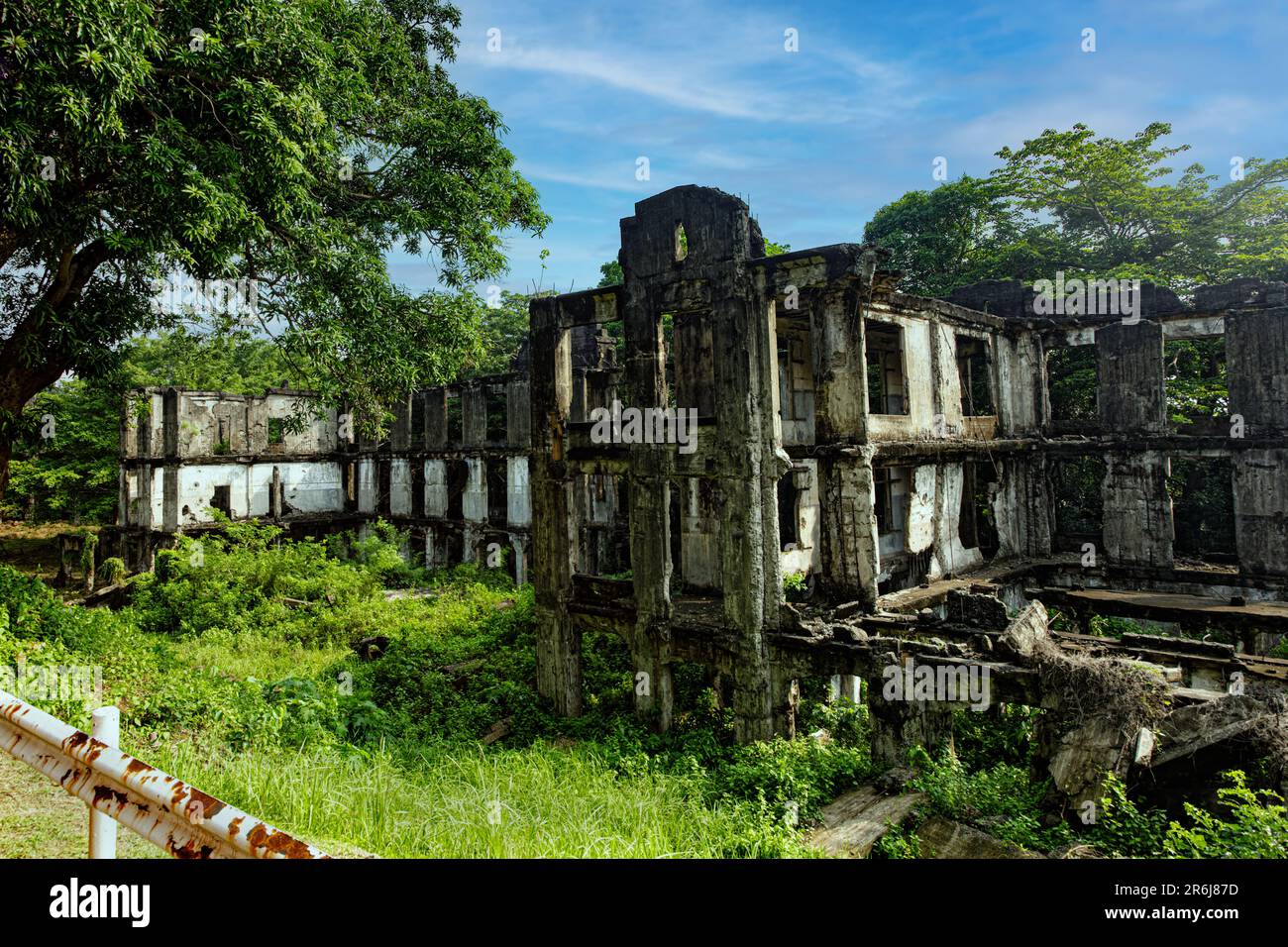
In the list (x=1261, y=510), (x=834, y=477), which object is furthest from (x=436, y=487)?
(x=1261, y=510)

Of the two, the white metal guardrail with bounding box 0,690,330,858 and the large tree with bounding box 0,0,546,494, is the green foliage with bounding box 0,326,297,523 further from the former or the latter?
the white metal guardrail with bounding box 0,690,330,858

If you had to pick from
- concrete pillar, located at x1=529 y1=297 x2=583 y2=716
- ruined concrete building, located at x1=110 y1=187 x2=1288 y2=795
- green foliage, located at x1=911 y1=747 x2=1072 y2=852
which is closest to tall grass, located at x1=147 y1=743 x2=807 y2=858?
green foliage, located at x1=911 y1=747 x2=1072 y2=852

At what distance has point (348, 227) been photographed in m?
13.4

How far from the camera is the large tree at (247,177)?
831 cm

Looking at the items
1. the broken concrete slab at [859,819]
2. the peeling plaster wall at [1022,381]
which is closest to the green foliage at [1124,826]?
the broken concrete slab at [859,819]

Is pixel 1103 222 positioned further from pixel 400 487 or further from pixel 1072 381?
pixel 400 487

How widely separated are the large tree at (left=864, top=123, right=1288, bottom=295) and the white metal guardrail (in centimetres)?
2449

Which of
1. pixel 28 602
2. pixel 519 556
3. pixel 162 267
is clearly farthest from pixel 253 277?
pixel 519 556

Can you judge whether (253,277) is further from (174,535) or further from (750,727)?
(174,535)

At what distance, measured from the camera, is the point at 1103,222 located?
76.1ft

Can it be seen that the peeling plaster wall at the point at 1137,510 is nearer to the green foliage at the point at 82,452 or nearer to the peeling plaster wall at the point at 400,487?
the peeling plaster wall at the point at 400,487

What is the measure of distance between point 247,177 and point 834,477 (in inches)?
389

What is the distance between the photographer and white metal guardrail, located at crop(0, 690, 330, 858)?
2.28m

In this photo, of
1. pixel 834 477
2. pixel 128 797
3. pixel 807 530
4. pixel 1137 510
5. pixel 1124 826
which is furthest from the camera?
pixel 1137 510
